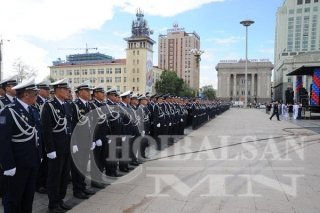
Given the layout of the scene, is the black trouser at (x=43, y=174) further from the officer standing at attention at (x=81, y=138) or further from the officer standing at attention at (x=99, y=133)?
the officer standing at attention at (x=99, y=133)

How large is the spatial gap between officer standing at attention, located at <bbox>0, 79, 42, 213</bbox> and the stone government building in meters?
116

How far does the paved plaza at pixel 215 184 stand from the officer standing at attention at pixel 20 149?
1.03m

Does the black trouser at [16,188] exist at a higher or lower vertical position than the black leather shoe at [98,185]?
higher

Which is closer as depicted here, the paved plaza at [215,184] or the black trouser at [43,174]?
the paved plaza at [215,184]

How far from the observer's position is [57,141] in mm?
4852

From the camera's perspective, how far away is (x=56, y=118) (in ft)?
15.9

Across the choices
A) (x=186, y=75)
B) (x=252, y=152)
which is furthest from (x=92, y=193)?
(x=186, y=75)

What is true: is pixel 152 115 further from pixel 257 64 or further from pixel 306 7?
pixel 257 64

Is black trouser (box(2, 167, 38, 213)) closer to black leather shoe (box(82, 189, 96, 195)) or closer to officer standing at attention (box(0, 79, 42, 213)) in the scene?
officer standing at attention (box(0, 79, 42, 213))

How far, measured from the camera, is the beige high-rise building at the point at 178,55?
125 metres

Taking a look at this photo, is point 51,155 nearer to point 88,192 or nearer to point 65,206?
point 65,206

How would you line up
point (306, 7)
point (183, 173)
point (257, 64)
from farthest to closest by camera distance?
point (257, 64)
point (306, 7)
point (183, 173)

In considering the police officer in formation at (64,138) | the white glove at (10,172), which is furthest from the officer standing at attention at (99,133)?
the white glove at (10,172)

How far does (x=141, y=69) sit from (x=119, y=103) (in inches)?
3701
